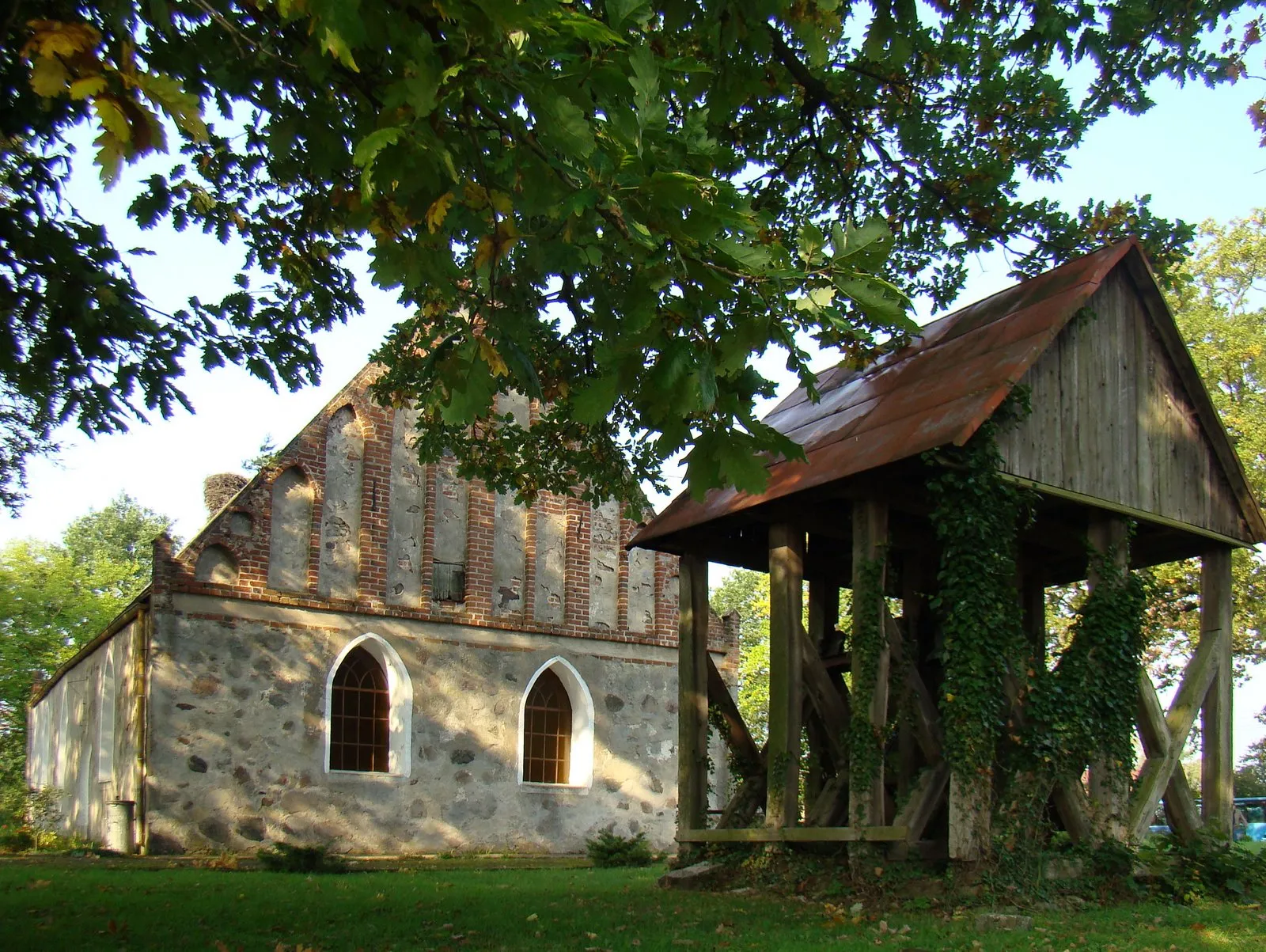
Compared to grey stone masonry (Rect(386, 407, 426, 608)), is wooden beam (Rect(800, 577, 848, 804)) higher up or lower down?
lower down

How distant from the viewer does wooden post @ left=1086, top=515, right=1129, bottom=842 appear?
Answer: 9859mm

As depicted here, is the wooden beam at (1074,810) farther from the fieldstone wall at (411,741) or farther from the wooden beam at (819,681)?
the fieldstone wall at (411,741)

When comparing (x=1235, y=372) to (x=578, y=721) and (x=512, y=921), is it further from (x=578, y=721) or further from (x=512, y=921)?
(x=512, y=921)

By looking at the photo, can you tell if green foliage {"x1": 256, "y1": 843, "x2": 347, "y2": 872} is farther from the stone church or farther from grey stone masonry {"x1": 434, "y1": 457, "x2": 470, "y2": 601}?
grey stone masonry {"x1": 434, "y1": 457, "x2": 470, "y2": 601}

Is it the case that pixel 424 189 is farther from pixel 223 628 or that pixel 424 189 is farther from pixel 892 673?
pixel 223 628

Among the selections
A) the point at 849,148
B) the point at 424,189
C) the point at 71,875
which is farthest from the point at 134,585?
the point at 424,189

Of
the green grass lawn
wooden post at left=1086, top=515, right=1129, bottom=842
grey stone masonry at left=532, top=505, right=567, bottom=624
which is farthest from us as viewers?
grey stone masonry at left=532, top=505, right=567, bottom=624

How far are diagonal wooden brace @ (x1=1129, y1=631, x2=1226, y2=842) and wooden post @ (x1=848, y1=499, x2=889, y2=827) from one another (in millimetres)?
2250

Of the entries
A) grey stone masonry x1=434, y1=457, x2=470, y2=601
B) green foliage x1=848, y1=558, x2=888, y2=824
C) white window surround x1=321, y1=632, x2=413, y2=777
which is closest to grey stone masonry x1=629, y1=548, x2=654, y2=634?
grey stone masonry x1=434, y1=457, x2=470, y2=601

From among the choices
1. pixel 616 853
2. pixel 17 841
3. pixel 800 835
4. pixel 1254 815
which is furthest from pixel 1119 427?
pixel 1254 815

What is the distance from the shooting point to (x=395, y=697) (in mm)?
18672

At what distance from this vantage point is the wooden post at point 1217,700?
36.8 feet

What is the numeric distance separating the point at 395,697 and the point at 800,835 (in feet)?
32.7

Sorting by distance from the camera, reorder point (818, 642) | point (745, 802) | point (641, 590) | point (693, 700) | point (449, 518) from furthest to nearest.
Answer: point (641, 590) < point (449, 518) < point (818, 642) < point (745, 802) < point (693, 700)
